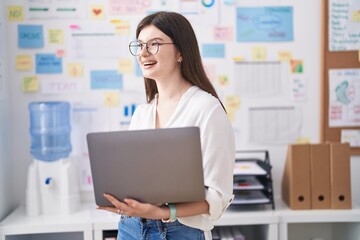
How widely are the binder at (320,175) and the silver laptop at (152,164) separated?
1.21 m

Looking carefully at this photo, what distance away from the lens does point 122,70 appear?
2436mm

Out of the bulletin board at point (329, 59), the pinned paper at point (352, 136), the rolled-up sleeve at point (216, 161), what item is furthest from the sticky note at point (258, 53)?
the rolled-up sleeve at point (216, 161)

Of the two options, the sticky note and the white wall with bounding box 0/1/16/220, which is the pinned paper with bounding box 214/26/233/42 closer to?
the sticky note

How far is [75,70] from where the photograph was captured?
2.43 meters

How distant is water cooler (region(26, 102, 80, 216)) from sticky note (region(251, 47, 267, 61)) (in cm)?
109

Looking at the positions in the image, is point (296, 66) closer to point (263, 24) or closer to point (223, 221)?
point (263, 24)

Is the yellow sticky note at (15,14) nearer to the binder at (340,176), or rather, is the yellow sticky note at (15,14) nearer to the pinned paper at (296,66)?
the pinned paper at (296,66)

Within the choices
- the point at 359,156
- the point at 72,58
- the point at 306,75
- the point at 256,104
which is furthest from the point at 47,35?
the point at 359,156

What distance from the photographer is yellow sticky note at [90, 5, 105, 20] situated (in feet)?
7.91

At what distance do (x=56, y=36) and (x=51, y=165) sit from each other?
730 millimetres

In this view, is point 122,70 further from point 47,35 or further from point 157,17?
point 157,17

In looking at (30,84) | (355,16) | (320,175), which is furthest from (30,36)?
(355,16)

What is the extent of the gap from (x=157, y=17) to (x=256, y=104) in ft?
4.23

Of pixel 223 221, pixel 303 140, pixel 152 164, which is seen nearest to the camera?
pixel 152 164
